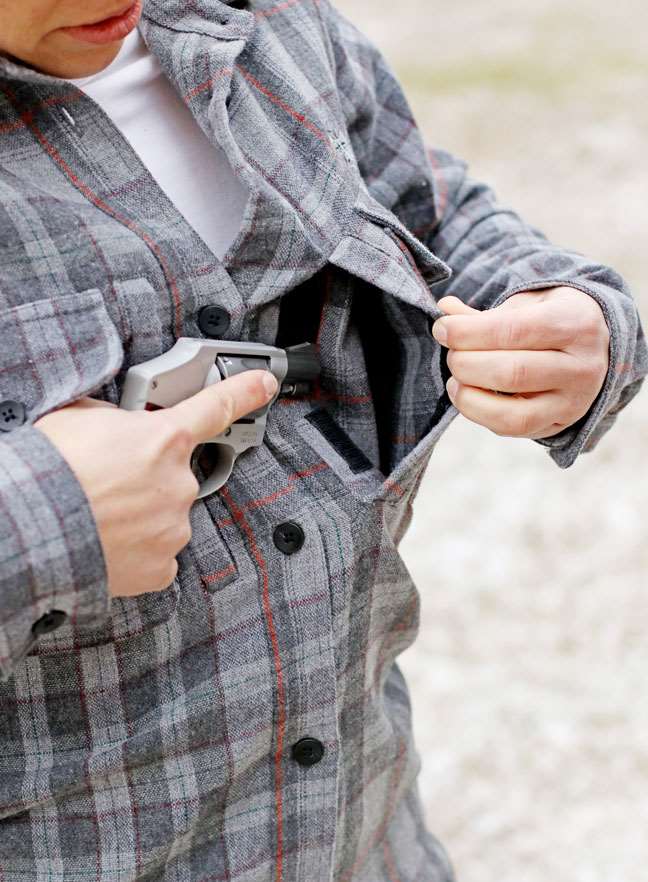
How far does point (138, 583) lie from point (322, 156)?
420 millimetres

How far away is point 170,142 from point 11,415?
0.99 ft

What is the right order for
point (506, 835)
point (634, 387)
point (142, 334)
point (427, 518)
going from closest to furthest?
1. point (142, 334)
2. point (634, 387)
3. point (506, 835)
4. point (427, 518)

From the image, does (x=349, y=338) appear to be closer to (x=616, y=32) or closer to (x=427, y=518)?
(x=427, y=518)

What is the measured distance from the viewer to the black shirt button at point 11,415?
2.53 ft

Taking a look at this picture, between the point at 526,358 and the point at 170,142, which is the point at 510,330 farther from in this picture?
the point at 170,142

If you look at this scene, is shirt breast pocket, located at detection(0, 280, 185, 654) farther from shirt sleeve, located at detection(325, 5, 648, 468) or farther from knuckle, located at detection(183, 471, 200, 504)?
shirt sleeve, located at detection(325, 5, 648, 468)

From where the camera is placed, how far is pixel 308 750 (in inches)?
37.2

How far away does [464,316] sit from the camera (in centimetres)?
91

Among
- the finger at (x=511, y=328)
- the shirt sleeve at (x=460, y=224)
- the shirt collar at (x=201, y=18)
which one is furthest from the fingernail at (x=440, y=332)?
the shirt collar at (x=201, y=18)

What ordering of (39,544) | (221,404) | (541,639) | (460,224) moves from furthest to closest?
(541,639) < (460,224) < (221,404) < (39,544)

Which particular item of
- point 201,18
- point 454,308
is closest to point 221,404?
point 454,308

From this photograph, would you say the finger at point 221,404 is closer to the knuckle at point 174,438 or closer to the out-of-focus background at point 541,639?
the knuckle at point 174,438

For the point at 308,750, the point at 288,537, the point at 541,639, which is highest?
the point at 288,537

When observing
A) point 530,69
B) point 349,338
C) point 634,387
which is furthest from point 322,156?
point 530,69
